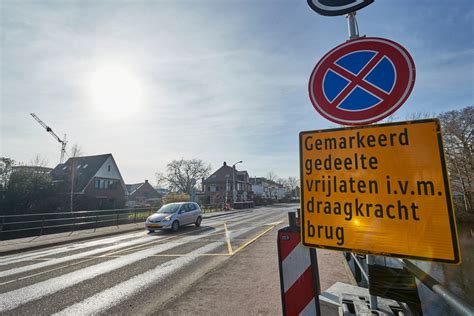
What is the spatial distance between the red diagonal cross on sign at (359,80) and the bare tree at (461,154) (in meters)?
29.7

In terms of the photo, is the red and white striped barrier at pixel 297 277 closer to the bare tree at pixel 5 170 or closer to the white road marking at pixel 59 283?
the white road marking at pixel 59 283

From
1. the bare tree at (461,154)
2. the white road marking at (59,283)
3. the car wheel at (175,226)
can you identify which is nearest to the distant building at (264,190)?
the bare tree at (461,154)

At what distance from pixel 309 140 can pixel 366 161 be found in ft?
1.68

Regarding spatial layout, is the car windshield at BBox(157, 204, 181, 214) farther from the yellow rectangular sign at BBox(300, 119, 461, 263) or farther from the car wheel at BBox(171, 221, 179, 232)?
the yellow rectangular sign at BBox(300, 119, 461, 263)

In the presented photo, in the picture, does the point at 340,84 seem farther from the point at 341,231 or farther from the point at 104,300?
the point at 104,300

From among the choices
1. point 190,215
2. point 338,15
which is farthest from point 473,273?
point 338,15

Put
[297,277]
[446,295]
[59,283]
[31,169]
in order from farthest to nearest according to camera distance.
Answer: [31,169]
[59,283]
[297,277]
[446,295]

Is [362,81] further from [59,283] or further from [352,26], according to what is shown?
[59,283]

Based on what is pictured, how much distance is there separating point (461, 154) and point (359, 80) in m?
32.4

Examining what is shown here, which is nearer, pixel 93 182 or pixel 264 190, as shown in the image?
pixel 93 182

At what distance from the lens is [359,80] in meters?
2.11

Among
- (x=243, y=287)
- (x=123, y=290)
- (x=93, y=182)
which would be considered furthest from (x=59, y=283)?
(x=93, y=182)

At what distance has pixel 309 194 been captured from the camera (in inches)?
80.4

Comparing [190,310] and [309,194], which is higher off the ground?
[309,194]
